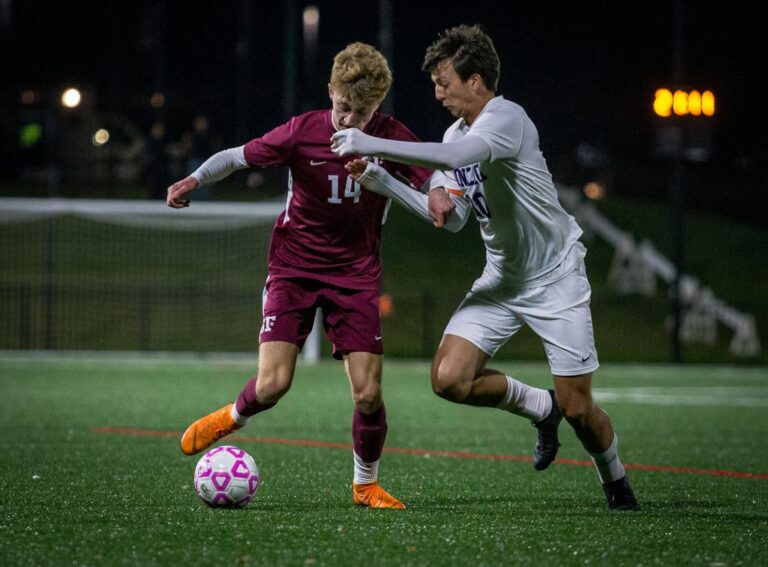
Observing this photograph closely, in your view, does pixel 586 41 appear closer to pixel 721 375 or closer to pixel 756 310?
pixel 756 310

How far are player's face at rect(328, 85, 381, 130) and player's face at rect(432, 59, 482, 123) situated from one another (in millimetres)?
319

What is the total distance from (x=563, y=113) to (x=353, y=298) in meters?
20.7

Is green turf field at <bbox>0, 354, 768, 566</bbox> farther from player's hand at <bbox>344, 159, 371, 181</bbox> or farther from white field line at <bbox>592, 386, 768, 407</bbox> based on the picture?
player's hand at <bbox>344, 159, 371, 181</bbox>

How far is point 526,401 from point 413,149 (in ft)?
5.62

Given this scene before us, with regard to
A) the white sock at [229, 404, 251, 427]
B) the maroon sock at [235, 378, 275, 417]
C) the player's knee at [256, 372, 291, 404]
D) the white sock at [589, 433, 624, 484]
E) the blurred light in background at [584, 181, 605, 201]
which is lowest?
the blurred light in background at [584, 181, 605, 201]

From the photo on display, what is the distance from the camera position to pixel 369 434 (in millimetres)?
6156

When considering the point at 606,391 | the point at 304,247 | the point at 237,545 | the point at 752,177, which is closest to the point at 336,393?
the point at 606,391

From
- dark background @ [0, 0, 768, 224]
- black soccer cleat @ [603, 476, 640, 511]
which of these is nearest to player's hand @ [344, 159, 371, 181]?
black soccer cleat @ [603, 476, 640, 511]

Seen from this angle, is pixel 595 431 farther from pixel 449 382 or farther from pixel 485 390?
pixel 449 382

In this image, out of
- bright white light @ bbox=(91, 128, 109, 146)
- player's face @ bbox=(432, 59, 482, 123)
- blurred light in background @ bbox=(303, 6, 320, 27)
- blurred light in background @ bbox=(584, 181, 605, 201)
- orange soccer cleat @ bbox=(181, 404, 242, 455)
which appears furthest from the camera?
blurred light in background @ bbox=(584, 181, 605, 201)

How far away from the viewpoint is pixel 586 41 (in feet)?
84.2

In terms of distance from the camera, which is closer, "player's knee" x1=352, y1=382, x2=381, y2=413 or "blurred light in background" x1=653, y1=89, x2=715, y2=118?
"player's knee" x1=352, y1=382, x2=381, y2=413

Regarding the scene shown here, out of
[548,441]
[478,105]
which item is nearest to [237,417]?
[548,441]

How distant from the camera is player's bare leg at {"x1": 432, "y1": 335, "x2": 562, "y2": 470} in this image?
6176 millimetres
